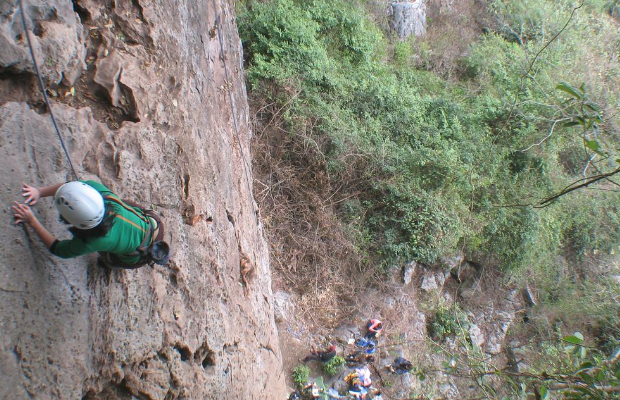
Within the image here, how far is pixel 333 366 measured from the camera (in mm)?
5996

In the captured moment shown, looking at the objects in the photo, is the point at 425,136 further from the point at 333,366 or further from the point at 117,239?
the point at 117,239

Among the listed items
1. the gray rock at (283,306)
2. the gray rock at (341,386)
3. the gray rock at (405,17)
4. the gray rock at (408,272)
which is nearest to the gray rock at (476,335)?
the gray rock at (408,272)

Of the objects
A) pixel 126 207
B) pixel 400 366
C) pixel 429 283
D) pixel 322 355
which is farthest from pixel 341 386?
pixel 126 207

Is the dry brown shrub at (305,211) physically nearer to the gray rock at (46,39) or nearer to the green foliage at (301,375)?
the green foliage at (301,375)

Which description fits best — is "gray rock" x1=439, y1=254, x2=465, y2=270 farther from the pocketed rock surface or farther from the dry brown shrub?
the pocketed rock surface

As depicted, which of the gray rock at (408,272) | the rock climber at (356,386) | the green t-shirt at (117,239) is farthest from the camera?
the gray rock at (408,272)

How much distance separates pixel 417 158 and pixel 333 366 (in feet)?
12.0

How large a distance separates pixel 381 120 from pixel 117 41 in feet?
17.0

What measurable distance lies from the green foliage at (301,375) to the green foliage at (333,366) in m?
0.30

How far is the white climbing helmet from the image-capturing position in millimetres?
1927

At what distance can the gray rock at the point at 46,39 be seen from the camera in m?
2.35

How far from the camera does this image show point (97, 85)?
289 centimetres

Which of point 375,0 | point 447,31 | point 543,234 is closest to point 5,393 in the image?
point 543,234

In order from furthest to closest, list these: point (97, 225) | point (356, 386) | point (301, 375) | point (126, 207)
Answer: point (356, 386), point (301, 375), point (126, 207), point (97, 225)
